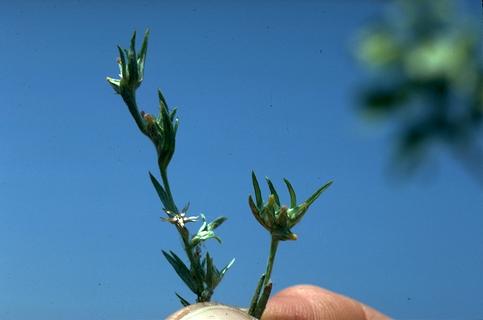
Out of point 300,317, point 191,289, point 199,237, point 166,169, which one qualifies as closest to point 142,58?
point 166,169

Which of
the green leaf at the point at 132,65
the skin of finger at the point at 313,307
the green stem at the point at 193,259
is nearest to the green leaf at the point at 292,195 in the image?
the green stem at the point at 193,259

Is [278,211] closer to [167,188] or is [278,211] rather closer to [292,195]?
[292,195]

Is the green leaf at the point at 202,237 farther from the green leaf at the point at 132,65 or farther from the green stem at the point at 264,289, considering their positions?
the green leaf at the point at 132,65

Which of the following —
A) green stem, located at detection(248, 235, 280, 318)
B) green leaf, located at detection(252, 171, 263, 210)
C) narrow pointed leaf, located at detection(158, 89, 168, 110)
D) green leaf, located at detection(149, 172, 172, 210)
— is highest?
narrow pointed leaf, located at detection(158, 89, 168, 110)

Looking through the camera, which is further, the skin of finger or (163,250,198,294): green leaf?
the skin of finger

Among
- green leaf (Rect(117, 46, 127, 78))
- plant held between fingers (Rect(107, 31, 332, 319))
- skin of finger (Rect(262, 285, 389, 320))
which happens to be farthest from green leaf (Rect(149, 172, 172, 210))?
skin of finger (Rect(262, 285, 389, 320))

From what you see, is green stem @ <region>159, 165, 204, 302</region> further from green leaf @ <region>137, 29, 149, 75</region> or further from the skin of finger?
green leaf @ <region>137, 29, 149, 75</region>

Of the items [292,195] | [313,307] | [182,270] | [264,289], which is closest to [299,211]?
[292,195]
